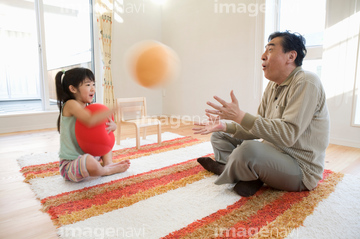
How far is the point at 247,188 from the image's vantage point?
1.37m

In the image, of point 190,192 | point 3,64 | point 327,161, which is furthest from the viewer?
point 3,64

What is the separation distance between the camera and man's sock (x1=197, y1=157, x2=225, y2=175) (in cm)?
166

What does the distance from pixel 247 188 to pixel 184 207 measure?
0.39 m

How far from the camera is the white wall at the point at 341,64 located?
235 centimetres

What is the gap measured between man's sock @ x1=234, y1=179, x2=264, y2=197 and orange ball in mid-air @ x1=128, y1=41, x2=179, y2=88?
75 cm

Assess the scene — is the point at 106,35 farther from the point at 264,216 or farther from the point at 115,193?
the point at 264,216

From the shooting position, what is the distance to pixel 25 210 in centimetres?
126

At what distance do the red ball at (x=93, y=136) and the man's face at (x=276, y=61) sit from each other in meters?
1.02

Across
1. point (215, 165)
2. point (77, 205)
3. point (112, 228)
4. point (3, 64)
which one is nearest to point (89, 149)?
point (77, 205)

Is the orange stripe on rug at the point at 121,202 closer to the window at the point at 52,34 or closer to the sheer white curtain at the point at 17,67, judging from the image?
the window at the point at 52,34

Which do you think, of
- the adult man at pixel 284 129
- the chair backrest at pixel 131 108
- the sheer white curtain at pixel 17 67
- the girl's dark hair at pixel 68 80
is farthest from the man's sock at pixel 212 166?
the sheer white curtain at pixel 17 67

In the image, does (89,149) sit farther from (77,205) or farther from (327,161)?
(327,161)

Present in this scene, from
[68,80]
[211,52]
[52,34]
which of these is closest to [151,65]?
[68,80]

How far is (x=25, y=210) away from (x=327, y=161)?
2.22 m
